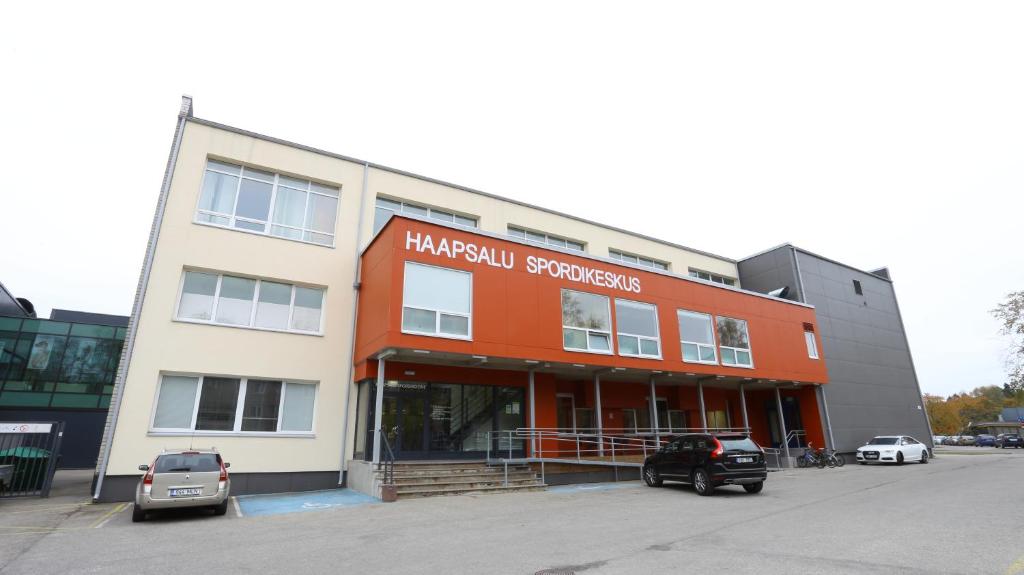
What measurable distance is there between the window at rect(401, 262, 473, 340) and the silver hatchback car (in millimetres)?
5016

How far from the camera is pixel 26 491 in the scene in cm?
1321

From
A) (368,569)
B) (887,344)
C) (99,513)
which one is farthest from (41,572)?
(887,344)

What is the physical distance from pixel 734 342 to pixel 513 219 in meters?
9.93

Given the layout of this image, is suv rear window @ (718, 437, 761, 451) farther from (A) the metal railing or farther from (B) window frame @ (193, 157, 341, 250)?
(B) window frame @ (193, 157, 341, 250)

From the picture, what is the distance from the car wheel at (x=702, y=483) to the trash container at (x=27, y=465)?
16.9 m

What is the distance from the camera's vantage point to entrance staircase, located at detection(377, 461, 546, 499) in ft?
39.6

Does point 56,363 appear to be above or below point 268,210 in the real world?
below

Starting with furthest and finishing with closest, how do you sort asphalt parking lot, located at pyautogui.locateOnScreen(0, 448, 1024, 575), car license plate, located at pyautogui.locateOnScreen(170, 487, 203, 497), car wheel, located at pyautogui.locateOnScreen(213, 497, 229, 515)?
1. car wheel, located at pyautogui.locateOnScreen(213, 497, 229, 515)
2. car license plate, located at pyautogui.locateOnScreen(170, 487, 203, 497)
3. asphalt parking lot, located at pyautogui.locateOnScreen(0, 448, 1024, 575)

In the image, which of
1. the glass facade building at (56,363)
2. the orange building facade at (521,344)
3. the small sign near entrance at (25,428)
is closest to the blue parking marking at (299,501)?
the orange building facade at (521,344)

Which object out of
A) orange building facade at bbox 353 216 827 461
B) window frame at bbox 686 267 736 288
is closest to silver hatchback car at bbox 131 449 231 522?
orange building facade at bbox 353 216 827 461

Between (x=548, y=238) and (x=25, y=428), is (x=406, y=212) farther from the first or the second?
(x=25, y=428)

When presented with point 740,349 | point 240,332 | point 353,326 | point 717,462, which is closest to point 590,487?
point 717,462

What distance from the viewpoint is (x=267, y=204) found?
15.6 metres

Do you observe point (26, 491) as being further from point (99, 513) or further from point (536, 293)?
point (536, 293)
